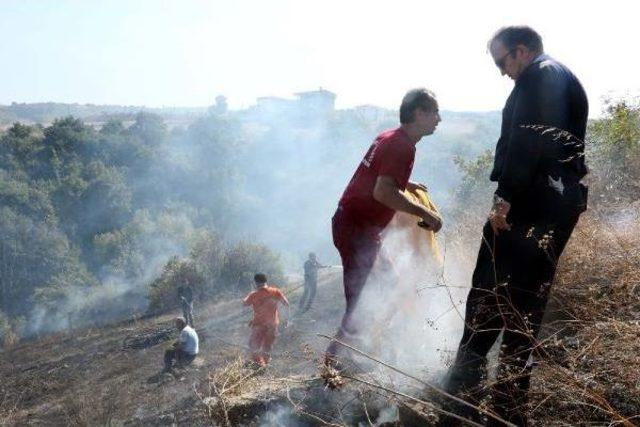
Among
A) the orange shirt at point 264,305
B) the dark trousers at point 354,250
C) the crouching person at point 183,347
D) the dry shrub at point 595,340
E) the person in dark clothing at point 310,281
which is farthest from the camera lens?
the person in dark clothing at point 310,281

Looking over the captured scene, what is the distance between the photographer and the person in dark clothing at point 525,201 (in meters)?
2.22

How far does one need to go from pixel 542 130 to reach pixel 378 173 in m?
0.96

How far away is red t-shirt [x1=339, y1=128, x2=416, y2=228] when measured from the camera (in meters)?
2.88

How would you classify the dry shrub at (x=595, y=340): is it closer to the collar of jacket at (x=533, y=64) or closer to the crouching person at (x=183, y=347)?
the collar of jacket at (x=533, y=64)

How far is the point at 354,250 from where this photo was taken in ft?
10.1

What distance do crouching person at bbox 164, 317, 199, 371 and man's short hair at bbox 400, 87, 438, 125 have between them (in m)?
7.56

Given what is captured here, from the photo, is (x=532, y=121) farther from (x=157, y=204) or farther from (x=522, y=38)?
(x=157, y=204)

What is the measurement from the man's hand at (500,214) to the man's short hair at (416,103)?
0.89 meters

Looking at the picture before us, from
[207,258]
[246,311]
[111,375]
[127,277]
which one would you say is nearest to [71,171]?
[127,277]

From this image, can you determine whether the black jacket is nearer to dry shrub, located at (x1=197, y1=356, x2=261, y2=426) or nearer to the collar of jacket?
the collar of jacket

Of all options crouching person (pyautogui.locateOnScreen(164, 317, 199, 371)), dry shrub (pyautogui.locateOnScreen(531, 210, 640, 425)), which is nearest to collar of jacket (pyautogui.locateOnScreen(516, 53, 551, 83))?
dry shrub (pyautogui.locateOnScreen(531, 210, 640, 425))

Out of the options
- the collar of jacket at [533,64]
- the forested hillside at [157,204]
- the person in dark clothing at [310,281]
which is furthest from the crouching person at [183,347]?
the forested hillside at [157,204]

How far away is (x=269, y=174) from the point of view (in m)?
46.4

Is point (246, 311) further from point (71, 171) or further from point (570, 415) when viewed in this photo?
point (71, 171)
